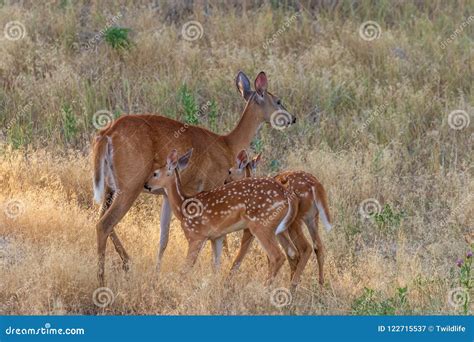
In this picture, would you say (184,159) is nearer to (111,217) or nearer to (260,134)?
(111,217)

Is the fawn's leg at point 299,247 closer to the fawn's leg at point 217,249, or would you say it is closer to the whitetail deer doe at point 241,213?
the whitetail deer doe at point 241,213

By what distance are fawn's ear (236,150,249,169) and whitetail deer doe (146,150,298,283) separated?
36.5 inches

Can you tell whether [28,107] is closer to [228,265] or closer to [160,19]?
[160,19]

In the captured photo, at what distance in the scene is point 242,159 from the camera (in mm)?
11430

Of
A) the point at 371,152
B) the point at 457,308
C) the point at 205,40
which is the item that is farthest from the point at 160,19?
the point at 457,308

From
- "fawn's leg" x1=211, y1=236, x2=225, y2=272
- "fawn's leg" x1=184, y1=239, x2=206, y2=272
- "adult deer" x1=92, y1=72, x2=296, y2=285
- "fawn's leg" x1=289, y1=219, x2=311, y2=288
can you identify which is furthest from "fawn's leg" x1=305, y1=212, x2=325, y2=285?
"fawn's leg" x1=184, y1=239, x2=206, y2=272

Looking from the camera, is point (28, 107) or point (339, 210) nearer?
point (339, 210)

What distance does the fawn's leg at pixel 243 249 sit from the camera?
1041cm

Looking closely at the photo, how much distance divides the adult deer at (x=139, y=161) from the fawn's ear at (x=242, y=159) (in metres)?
0.15

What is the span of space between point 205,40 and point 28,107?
3.25 m

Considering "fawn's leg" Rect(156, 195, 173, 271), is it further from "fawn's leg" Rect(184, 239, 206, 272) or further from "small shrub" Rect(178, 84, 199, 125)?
"small shrub" Rect(178, 84, 199, 125)

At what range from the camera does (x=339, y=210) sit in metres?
12.5

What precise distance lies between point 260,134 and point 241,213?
470 cm

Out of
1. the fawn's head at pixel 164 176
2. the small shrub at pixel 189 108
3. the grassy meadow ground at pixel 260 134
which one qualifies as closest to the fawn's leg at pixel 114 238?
the grassy meadow ground at pixel 260 134
